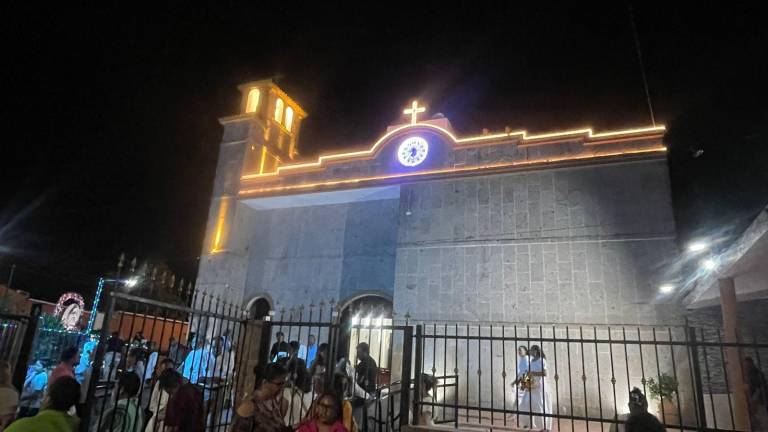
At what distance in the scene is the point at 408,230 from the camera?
14188 millimetres

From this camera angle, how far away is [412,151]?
15.4 m

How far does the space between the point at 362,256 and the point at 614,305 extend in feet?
26.5

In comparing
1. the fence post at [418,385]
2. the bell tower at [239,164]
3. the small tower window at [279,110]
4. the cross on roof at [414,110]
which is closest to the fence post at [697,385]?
the fence post at [418,385]

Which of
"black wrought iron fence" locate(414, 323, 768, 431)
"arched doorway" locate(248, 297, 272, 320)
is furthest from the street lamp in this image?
"arched doorway" locate(248, 297, 272, 320)

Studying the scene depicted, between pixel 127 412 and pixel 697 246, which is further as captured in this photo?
pixel 697 246

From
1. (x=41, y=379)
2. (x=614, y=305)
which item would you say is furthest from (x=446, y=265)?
(x=41, y=379)

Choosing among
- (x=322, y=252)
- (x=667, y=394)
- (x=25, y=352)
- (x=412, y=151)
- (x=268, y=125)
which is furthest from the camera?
(x=268, y=125)

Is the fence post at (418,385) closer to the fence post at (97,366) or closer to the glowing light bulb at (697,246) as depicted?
the fence post at (97,366)

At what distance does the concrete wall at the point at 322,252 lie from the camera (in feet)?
52.6

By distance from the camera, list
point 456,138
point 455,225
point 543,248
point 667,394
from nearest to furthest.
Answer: point 667,394
point 543,248
point 455,225
point 456,138

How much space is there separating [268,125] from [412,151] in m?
7.31

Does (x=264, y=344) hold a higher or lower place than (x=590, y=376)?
higher

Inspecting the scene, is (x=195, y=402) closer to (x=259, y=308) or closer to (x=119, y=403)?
(x=119, y=403)

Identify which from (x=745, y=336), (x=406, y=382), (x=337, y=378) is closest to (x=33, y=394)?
(x=337, y=378)
